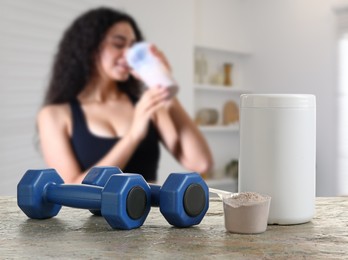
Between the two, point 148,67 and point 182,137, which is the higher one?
point 148,67

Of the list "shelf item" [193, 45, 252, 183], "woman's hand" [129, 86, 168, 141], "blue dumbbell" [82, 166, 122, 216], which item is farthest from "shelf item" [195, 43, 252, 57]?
"blue dumbbell" [82, 166, 122, 216]

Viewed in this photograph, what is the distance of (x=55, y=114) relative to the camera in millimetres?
3152

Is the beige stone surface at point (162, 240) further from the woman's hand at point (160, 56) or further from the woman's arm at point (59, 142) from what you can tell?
the woman's hand at point (160, 56)

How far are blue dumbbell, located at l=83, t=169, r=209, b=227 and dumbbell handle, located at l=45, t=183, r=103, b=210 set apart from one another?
0.09 metres

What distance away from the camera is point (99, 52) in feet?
10.7

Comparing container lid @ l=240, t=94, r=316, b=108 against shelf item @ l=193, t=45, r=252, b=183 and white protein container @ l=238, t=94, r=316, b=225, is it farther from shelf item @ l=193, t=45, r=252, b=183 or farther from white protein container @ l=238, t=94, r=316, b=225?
shelf item @ l=193, t=45, r=252, b=183

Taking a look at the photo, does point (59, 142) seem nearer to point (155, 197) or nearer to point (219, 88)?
point (219, 88)

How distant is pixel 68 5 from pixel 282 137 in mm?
2577

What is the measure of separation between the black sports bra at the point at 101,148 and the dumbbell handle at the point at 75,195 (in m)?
2.24

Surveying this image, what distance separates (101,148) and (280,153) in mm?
2443

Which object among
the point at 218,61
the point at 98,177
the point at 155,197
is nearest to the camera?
the point at 155,197

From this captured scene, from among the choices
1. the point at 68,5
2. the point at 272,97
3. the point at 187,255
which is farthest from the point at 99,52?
the point at 187,255

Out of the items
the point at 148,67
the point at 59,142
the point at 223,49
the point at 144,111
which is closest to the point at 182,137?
the point at 144,111

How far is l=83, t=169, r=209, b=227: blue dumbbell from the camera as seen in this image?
2.68 ft
